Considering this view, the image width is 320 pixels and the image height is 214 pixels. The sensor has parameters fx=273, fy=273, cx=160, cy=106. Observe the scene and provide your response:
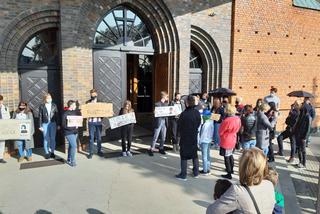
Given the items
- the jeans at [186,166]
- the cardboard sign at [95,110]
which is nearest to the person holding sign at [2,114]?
the cardboard sign at [95,110]

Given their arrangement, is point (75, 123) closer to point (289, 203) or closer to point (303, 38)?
point (289, 203)

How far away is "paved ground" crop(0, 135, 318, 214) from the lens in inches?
184

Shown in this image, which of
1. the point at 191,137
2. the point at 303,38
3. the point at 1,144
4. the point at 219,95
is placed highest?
the point at 303,38

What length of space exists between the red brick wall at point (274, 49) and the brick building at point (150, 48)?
0.13ft

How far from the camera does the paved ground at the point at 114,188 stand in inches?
184

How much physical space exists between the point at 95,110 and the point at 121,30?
2.91m

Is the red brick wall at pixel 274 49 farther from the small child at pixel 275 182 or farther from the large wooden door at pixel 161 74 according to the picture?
the small child at pixel 275 182

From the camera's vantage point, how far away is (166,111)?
7.78 metres

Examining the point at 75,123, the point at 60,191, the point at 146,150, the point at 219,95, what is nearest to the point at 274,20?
the point at 219,95

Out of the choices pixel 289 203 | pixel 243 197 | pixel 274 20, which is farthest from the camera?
pixel 274 20

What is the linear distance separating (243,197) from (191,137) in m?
3.47

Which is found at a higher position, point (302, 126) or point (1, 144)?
point (302, 126)

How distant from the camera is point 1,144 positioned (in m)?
6.77

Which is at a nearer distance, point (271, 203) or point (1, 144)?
point (271, 203)
